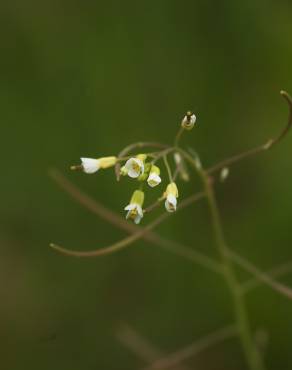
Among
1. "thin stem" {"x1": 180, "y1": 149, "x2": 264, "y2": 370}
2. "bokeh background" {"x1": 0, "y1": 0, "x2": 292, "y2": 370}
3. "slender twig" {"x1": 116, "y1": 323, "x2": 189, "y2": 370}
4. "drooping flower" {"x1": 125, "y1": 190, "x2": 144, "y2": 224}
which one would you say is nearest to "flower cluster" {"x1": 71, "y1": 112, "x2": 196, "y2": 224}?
"drooping flower" {"x1": 125, "y1": 190, "x2": 144, "y2": 224}

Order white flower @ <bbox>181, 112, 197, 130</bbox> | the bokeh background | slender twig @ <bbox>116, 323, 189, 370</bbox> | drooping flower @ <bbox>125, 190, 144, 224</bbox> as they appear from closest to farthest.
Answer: white flower @ <bbox>181, 112, 197, 130</bbox> → drooping flower @ <bbox>125, 190, 144, 224</bbox> → slender twig @ <bbox>116, 323, 189, 370</bbox> → the bokeh background

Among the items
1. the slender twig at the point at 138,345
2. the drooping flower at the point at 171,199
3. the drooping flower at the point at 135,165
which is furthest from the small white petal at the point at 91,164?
the slender twig at the point at 138,345

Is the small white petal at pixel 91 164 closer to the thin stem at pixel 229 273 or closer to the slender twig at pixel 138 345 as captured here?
the thin stem at pixel 229 273

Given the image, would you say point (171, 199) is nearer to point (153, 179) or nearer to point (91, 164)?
point (153, 179)

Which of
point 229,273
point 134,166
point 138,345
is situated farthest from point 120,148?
point 134,166

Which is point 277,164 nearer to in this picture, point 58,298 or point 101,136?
point 101,136

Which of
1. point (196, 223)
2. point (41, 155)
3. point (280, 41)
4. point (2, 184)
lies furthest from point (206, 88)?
point (2, 184)

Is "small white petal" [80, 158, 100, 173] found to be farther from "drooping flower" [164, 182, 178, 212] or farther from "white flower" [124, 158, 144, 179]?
"drooping flower" [164, 182, 178, 212]
